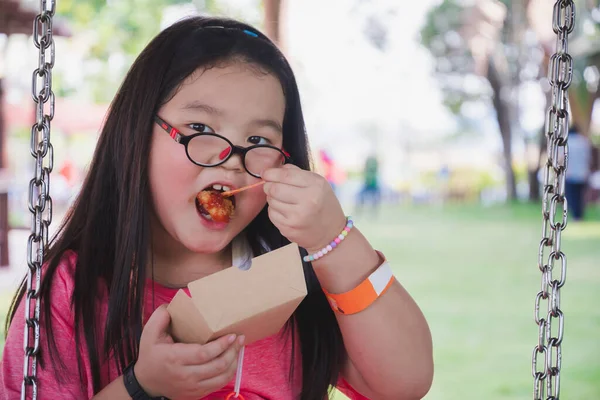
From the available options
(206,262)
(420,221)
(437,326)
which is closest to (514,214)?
(420,221)

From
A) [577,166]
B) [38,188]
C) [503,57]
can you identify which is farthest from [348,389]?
[503,57]

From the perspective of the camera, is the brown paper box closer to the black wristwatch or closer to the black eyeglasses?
the black wristwatch

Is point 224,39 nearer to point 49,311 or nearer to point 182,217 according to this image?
point 182,217

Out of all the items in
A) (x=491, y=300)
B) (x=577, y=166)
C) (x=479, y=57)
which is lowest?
(x=491, y=300)

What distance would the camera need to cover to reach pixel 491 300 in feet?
18.4

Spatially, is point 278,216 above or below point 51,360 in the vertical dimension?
above

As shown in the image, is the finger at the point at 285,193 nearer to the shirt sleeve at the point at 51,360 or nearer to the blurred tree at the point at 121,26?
the shirt sleeve at the point at 51,360

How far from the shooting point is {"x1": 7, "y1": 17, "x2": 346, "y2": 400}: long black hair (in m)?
1.18

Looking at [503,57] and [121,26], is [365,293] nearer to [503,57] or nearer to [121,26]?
[121,26]

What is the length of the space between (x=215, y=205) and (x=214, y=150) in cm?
9

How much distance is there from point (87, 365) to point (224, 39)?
632 mm

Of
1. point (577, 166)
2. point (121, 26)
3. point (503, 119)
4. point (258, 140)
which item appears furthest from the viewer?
point (503, 119)

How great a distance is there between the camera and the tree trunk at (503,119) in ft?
54.1

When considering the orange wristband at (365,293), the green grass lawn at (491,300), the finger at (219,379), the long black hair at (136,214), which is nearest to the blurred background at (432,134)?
the green grass lawn at (491,300)
